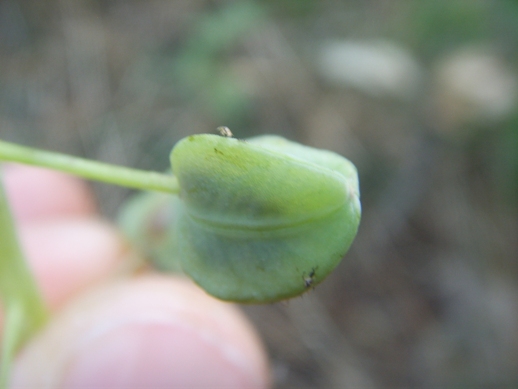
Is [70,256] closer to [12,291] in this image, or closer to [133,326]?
[133,326]

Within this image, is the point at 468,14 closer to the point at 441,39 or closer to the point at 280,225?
the point at 441,39

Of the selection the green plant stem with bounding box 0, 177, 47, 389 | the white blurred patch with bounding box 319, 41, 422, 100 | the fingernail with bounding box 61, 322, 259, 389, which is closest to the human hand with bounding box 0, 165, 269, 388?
the fingernail with bounding box 61, 322, 259, 389

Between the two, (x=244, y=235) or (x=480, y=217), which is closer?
(x=244, y=235)

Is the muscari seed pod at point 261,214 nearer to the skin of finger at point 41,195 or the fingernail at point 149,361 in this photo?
the fingernail at point 149,361

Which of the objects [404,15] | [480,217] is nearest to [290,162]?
[480,217]

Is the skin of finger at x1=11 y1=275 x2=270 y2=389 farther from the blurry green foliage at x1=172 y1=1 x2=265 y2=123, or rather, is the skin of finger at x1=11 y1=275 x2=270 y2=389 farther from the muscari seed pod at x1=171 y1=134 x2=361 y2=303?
the blurry green foliage at x1=172 y1=1 x2=265 y2=123
